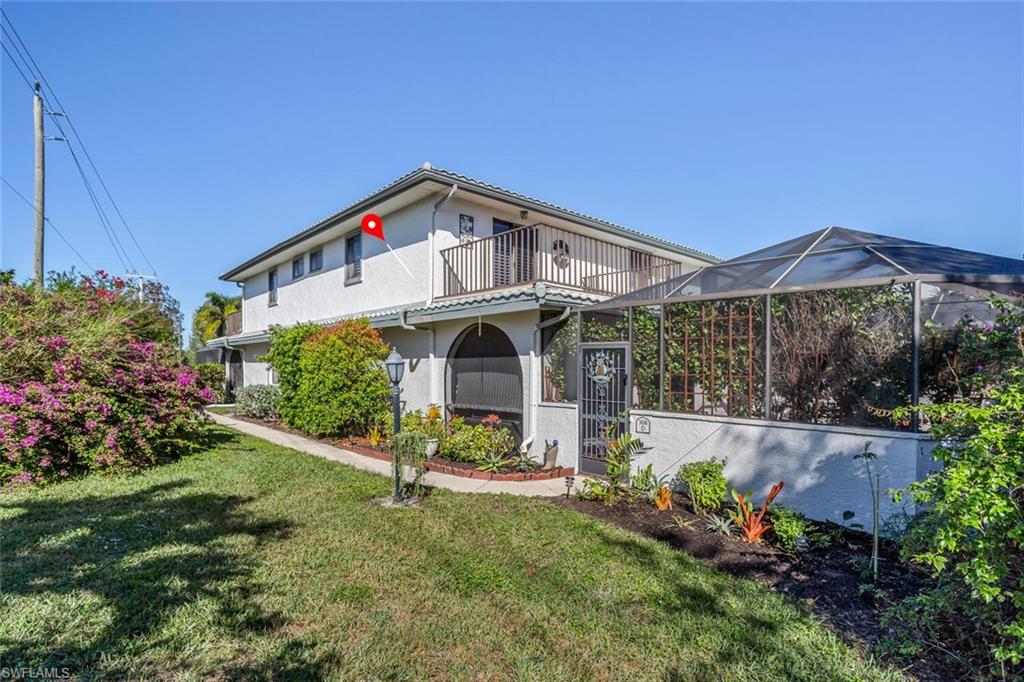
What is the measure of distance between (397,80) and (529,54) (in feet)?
10.5

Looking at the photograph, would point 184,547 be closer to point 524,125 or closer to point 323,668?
Answer: point 323,668

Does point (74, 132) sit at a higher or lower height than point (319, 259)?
higher

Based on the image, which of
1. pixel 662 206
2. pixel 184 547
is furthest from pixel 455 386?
pixel 662 206

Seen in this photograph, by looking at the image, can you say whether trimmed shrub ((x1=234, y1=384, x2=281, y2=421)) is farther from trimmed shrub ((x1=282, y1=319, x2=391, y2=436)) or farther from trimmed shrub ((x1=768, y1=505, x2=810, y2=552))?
trimmed shrub ((x1=768, y1=505, x2=810, y2=552))

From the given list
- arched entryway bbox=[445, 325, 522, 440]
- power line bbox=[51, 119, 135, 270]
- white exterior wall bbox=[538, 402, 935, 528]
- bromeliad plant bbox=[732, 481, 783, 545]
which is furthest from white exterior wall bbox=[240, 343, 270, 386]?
bromeliad plant bbox=[732, 481, 783, 545]

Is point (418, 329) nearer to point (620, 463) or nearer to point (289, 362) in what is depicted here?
point (289, 362)

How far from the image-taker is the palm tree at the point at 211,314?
31.6 metres

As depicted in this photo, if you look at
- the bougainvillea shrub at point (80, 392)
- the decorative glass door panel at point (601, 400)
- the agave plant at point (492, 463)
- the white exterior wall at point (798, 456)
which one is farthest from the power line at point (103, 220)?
the white exterior wall at point (798, 456)

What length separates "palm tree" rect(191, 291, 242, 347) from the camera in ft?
Result: 104

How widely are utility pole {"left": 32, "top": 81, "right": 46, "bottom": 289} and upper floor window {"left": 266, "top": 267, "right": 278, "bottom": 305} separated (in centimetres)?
784

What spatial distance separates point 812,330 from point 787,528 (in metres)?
2.51

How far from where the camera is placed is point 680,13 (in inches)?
335

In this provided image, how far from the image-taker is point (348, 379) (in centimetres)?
1138

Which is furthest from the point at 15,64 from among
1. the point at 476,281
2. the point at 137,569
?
the point at 137,569
